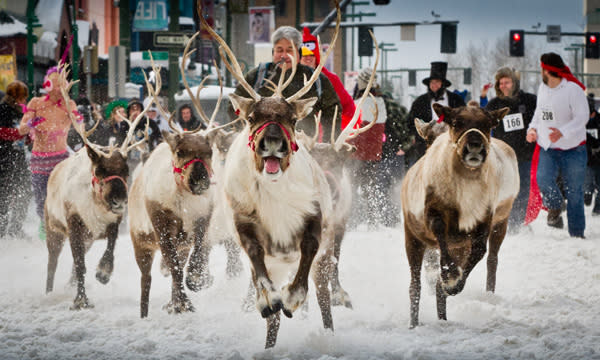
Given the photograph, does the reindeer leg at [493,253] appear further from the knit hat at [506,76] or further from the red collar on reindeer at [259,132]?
the knit hat at [506,76]

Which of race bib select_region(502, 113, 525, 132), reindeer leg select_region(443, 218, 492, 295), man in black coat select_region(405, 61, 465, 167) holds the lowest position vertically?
reindeer leg select_region(443, 218, 492, 295)

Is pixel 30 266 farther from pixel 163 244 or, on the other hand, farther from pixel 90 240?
pixel 163 244

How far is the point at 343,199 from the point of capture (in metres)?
6.73

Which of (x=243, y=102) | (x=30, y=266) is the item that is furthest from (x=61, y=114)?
(x=243, y=102)

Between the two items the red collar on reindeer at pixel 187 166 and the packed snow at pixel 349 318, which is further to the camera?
the red collar on reindeer at pixel 187 166

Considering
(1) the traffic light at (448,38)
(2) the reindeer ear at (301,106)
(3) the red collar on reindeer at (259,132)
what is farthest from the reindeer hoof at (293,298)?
(1) the traffic light at (448,38)

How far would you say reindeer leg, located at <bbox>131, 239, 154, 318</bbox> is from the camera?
6.52m

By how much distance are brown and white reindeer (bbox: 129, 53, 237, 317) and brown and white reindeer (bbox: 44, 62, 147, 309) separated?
45 cm

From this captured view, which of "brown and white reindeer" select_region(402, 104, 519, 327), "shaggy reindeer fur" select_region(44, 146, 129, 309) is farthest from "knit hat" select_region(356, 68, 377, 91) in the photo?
"brown and white reindeer" select_region(402, 104, 519, 327)

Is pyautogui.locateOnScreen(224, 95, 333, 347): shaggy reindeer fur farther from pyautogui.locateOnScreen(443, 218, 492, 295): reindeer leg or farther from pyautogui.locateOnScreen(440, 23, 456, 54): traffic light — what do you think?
pyautogui.locateOnScreen(440, 23, 456, 54): traffic light

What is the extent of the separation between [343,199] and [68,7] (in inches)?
711

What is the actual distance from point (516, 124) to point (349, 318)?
5063 mm

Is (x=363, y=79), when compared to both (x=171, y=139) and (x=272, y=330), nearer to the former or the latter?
(x=171, y=139)

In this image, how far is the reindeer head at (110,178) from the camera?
7.18 metres
